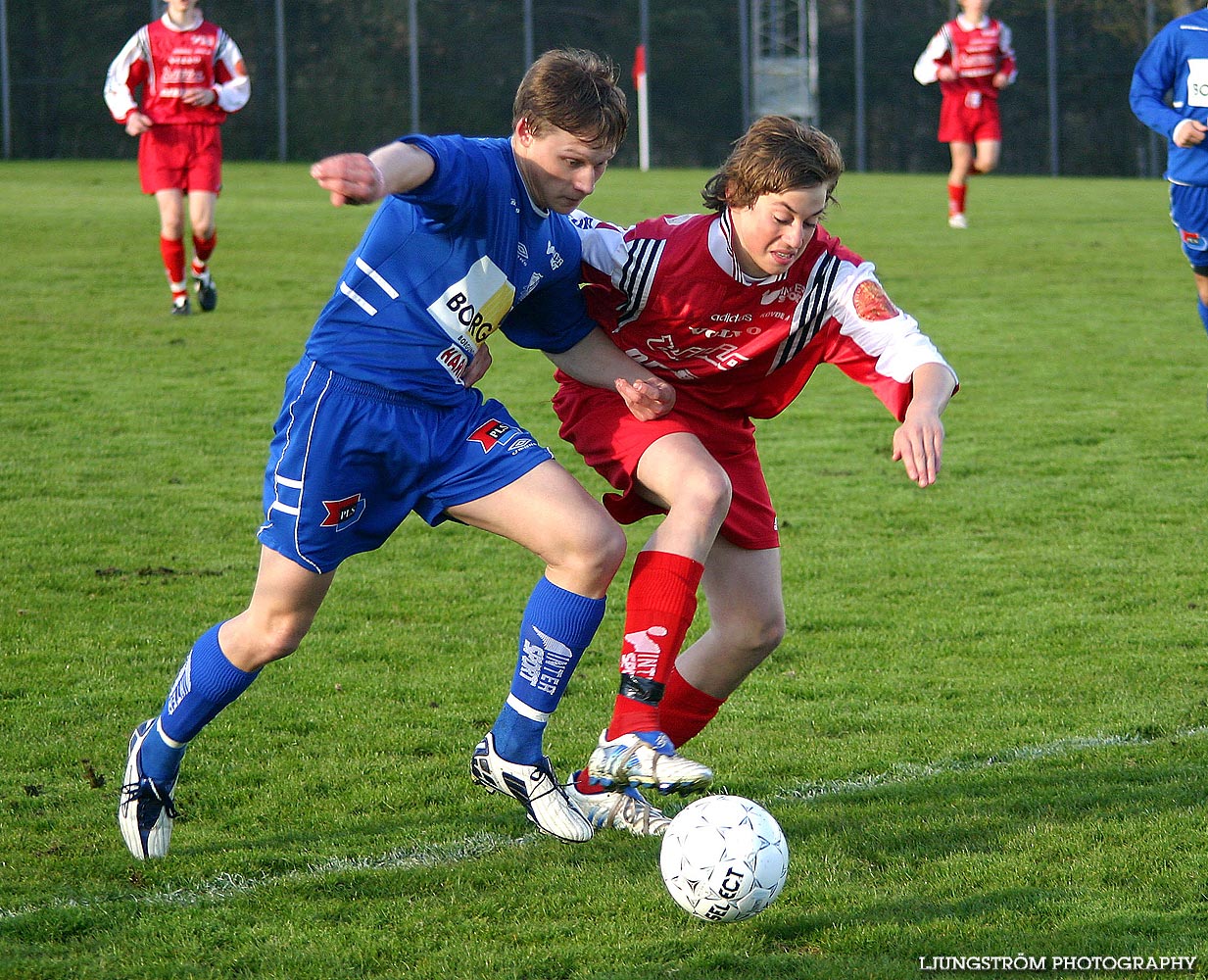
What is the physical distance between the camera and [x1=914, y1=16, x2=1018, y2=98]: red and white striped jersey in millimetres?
17453

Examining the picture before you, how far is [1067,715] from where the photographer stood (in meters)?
4.51

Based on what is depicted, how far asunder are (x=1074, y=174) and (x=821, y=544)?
94.1 ft

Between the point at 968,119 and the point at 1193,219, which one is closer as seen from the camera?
the point at 1193,219

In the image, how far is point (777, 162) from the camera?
3541mm

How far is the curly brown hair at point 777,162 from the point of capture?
11.6ft

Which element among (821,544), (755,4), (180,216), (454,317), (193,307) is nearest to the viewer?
(454,317)

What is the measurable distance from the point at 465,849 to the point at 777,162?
1825mm

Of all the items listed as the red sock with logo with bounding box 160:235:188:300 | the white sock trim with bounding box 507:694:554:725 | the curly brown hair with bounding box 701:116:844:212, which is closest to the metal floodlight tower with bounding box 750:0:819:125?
the red sock with logo with bounding box 160:235:188:300

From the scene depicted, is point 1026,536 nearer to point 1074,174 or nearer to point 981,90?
point 981,90

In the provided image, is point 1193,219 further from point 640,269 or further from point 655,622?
point 655,622

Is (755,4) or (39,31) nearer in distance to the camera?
(39,31)

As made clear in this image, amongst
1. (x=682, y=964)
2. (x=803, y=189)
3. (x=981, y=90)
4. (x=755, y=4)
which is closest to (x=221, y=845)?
(x=682, y=964)

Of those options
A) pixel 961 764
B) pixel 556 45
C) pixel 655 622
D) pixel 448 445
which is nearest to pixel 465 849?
pixel 655 622

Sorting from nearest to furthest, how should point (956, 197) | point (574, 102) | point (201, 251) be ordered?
point (574, 102), point (201, 251), point (956, 197)
